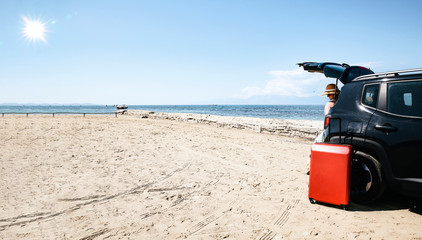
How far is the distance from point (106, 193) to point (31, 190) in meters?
1.42

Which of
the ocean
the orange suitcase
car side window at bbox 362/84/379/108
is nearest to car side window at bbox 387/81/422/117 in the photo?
car side window at bbox 362/84/379/108

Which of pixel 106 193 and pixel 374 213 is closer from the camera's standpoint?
pixel 374 213

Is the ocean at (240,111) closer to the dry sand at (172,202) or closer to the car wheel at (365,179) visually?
the dry sand at (172,202)

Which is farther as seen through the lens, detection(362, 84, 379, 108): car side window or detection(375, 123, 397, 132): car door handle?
detection(362, 84, 379, 108): car side window

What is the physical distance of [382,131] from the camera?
3.46 m

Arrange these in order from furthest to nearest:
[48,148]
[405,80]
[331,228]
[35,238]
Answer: [48,148]
[405,80]
[331,228]
[35,238]

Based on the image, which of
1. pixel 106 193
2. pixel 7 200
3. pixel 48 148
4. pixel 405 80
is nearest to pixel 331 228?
pixel 405 80

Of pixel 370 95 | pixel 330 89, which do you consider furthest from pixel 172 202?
pixel 330 89

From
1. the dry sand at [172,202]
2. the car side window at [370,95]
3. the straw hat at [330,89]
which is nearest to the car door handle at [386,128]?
the car side window at [370,95]

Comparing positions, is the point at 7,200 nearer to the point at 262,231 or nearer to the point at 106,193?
the point at 106,193

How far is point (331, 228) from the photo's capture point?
300 cm

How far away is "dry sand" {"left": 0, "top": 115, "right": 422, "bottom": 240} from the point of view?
9.70ft

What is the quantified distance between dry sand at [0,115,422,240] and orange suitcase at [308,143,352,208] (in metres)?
0.18

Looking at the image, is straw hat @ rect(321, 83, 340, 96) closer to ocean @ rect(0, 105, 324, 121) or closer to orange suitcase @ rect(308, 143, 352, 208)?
orange suitcase @ rect(308, 143, 352, 208)
